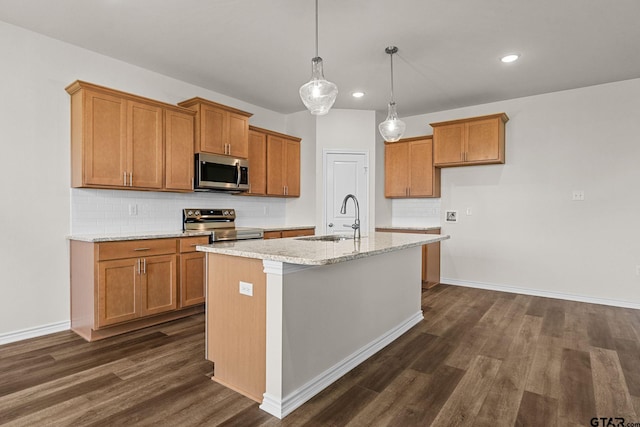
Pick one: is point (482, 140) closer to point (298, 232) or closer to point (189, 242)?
point (298, 232)

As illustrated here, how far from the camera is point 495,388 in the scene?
7.20 ft

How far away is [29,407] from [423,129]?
17.7 ft

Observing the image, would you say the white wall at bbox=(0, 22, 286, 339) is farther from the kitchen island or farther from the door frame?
the door frame

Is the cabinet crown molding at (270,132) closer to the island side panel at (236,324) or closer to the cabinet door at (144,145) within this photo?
the cabinet door at (144,145)

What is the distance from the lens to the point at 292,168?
535 cm

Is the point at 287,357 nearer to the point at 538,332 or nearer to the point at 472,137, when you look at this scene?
the point at 538,332

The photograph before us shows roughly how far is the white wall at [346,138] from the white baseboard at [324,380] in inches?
101

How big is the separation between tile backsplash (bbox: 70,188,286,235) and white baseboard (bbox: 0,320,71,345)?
33.8 inches

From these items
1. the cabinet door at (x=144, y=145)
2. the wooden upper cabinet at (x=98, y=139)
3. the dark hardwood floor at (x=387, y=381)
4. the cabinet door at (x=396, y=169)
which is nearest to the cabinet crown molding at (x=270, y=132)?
the cabinet door at (x=144, y=145)

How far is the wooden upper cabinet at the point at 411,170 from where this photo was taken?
524 cm

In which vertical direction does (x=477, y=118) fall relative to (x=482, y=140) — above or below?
above

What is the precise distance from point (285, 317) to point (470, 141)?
394cm

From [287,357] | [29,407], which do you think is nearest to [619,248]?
[287,357]

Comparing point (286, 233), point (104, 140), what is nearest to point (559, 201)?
point (286, 233)
